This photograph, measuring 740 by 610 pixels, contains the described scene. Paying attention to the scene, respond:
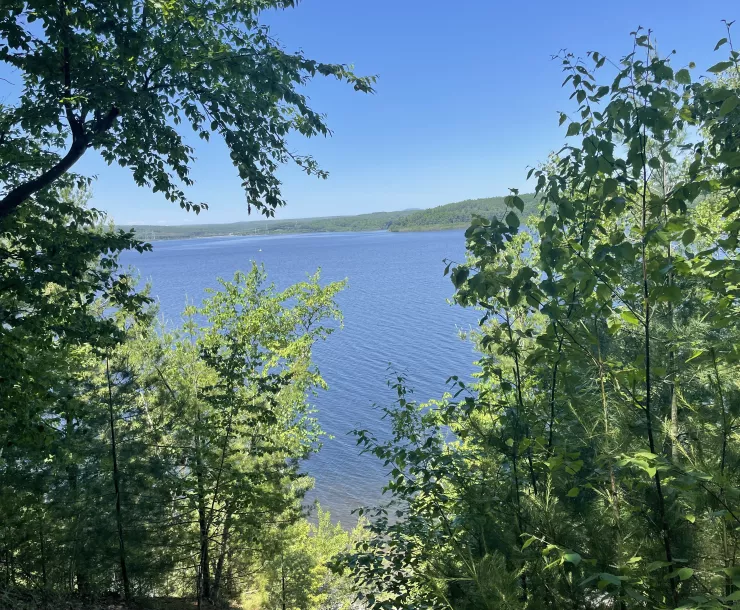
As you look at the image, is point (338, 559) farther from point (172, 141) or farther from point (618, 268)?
point (172, 141)

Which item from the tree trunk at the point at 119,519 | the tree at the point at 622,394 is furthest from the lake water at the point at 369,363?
the tree at the point at 622,394

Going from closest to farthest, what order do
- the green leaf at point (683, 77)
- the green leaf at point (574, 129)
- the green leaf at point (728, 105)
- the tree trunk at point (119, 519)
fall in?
the green leaf at point (728, 105) < the green leaf at point (683, 77) < the green leaf at point (574, 129) < the tree trunk at point (119, 519)

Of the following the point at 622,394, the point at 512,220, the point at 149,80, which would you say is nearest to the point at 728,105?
the point at 512,220

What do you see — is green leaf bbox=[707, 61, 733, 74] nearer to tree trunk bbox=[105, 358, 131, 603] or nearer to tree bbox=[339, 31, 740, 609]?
tree bbox=[339, 31, 740, 609]

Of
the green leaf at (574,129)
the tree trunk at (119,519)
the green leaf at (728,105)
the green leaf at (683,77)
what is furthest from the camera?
the tree trunk at (119,519)

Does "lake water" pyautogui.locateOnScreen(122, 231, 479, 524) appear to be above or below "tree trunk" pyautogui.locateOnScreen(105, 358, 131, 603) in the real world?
below

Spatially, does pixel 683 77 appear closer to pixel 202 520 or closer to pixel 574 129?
pixel 574 129

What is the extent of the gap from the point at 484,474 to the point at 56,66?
14.1 ft

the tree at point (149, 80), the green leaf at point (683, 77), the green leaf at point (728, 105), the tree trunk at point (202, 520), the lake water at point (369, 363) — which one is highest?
the tree at point (149, 80)

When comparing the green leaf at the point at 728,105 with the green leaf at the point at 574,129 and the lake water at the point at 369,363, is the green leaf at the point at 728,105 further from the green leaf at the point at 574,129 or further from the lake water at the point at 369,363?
the lake water at the point at 369,363

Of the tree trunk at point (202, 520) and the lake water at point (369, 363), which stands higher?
the tree trunk at point (202, 520)

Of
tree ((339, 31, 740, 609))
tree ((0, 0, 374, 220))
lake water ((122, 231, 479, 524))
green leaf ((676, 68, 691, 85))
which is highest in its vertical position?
tree ((0, 0, 374, 220))

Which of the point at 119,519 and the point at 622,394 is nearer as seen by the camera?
the point at 622,394

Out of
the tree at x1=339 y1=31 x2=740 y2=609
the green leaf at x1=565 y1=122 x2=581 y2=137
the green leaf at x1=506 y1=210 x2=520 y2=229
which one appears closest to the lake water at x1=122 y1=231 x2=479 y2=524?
the tree at x1=339 y1=31 x2=740 y2=609
